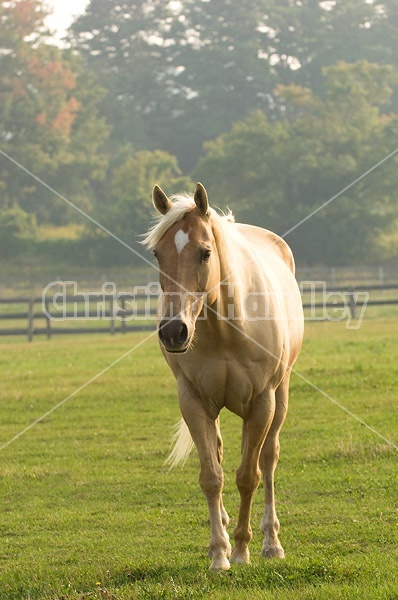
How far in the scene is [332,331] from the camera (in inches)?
859

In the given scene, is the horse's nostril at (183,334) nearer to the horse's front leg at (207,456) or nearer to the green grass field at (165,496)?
the horse's front leg at (207,456)

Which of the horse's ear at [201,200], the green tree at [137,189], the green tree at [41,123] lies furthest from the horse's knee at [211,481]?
the green tree at [41,123]

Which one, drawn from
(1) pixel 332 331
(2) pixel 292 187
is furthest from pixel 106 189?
(1) pixel 332 331

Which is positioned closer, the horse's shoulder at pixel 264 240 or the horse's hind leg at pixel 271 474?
the horse's hind leg at pixel 271 474

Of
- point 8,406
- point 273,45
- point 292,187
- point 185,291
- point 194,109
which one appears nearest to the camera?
point 185,291

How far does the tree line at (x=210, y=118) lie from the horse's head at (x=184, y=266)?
117 feet

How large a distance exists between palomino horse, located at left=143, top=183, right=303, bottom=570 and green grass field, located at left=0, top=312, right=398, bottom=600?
40 centimetres

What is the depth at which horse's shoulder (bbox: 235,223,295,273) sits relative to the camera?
7500 millimetres

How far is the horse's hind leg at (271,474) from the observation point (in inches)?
234

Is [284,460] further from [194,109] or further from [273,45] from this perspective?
[273,45]

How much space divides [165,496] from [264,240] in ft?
7.67

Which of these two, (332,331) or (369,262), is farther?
(369,262)

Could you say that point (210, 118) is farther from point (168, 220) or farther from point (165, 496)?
point (168, 220)

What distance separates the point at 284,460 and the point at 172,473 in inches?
42.6
